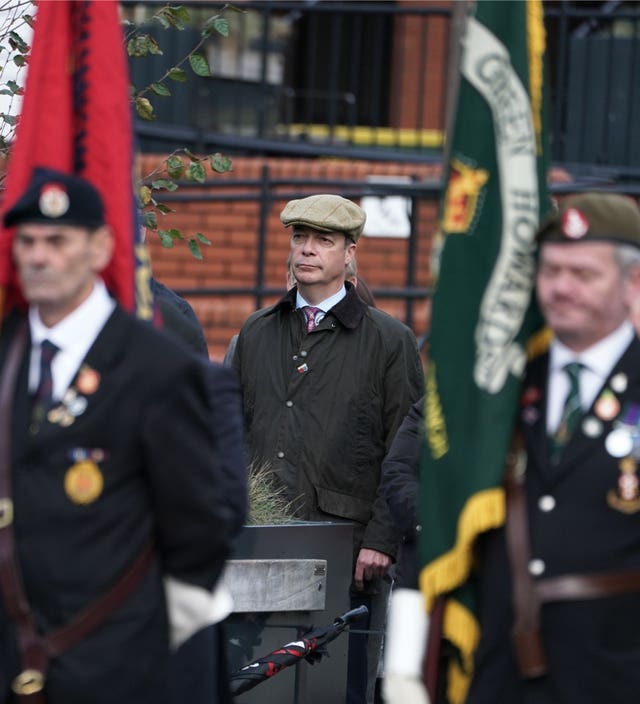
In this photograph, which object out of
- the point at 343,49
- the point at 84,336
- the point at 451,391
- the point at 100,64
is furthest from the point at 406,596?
the point at 343,49

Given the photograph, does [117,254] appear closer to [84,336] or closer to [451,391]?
[84,336]

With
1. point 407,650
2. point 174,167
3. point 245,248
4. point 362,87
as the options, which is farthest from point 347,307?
point 362,87

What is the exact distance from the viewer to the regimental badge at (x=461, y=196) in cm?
478

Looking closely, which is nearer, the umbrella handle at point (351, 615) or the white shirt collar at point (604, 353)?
the white shirt collar at point (604, 353)

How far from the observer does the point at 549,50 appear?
14758 mm

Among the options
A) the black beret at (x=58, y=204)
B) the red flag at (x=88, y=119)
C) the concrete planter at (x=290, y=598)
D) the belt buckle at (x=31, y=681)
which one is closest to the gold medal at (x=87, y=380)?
the black beret at (x=58, y=204)

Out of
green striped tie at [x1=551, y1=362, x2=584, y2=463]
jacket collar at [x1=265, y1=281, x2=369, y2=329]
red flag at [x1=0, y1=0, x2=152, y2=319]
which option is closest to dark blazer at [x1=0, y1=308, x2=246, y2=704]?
red flag at [x1=0, y1=0, x2=152, y2=319]

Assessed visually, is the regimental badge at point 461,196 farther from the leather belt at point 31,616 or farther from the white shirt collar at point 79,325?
the leather belt at point 31,616

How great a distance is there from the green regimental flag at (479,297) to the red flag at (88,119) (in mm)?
840

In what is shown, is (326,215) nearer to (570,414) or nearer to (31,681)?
(570,414)

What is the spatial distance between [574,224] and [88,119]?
1.37m

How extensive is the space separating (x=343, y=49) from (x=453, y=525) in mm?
10103

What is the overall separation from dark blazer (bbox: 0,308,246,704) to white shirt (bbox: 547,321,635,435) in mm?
888

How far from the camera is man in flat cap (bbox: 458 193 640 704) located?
14.3 ft
